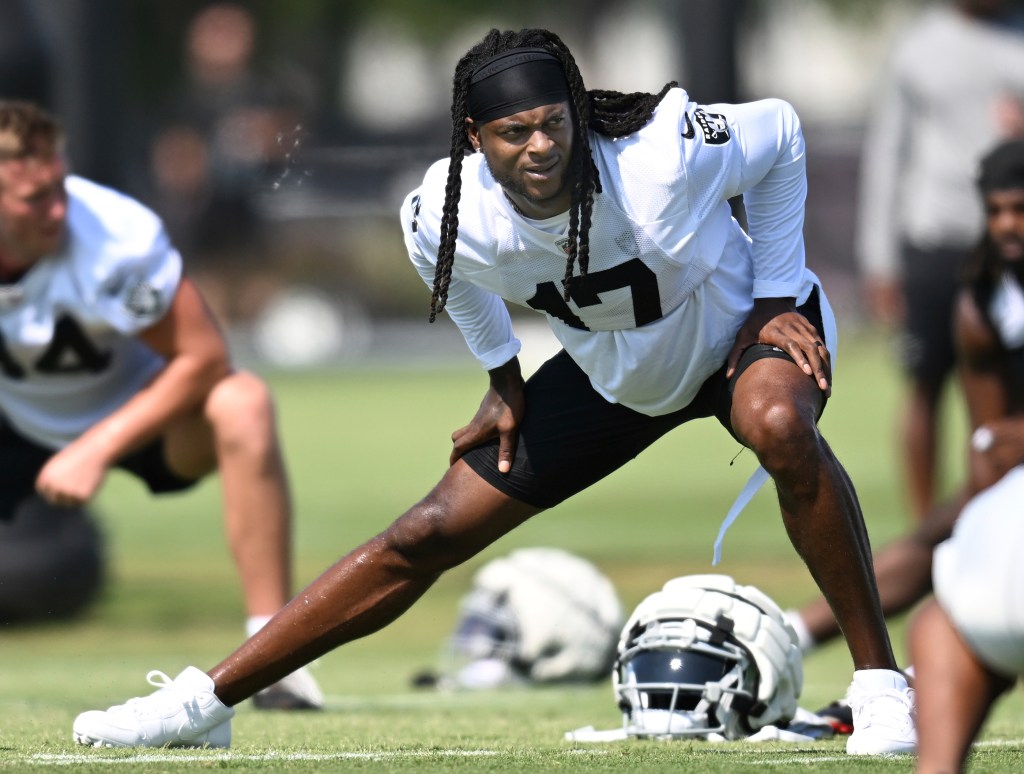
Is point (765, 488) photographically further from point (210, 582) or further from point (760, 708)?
point (760, 708)

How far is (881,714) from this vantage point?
4684mm

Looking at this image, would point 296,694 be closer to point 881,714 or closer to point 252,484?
point 252,484

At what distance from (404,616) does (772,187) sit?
176 inches

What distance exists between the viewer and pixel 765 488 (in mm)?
13297

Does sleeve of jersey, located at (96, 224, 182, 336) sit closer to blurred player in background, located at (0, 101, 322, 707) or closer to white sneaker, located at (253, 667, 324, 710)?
blurred player in background, located at (0, 101, 322, 707)

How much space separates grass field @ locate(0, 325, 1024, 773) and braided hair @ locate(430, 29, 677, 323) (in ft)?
4.08

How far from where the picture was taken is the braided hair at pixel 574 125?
4617mm

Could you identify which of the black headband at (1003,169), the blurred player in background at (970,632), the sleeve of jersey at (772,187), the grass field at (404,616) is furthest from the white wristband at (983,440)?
the blurred player in background at (970,632)

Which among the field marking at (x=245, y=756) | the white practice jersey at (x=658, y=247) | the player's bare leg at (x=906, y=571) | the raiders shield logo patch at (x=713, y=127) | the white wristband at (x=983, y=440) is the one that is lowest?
the player's bare leg at (x=906, y=571)

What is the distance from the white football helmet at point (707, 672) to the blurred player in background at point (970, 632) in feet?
5.37

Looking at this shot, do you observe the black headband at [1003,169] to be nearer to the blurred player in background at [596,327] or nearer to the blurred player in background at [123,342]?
the blurred player in background at [596,327]

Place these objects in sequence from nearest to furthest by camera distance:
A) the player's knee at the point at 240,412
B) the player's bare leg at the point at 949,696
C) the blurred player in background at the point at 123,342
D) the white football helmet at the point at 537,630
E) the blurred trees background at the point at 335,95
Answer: the player's bare leg at the point at 949,696, the blurred player in background at the point at 123,342, the player's knee at the point at 240,412, the white football helmet at the point at 537,630, the blurred trees background at the point at 335,95

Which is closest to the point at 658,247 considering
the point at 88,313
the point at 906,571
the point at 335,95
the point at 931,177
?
the point at 906,571

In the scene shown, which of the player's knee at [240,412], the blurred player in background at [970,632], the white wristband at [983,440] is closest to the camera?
the blurred player in background at [970,632]
